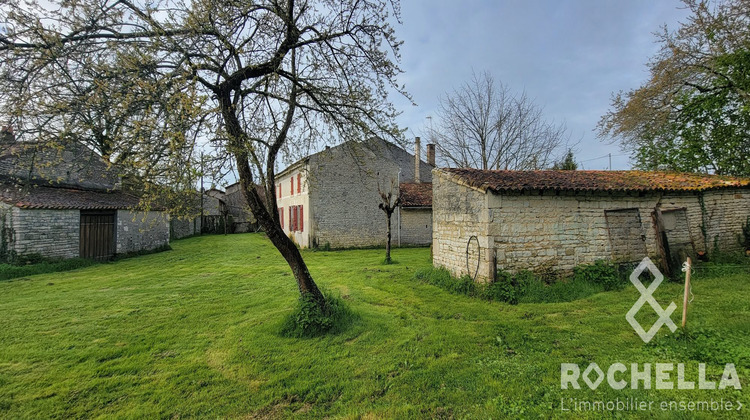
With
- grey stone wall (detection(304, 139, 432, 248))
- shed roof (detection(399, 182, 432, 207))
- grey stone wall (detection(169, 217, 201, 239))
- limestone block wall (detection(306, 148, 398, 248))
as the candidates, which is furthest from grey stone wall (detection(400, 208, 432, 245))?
grey stone wall (detection(169, 217, 201, 239))

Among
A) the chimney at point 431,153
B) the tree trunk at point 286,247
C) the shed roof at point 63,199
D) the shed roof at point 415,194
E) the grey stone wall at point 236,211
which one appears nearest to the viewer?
the tree trunk at point 286,247

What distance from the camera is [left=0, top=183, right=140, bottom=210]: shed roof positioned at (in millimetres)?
11062

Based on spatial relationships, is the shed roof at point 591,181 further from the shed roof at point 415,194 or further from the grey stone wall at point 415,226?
the grey stone wall at point 415,226

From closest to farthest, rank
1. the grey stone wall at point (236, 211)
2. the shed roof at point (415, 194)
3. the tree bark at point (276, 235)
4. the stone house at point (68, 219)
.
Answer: the tree bark at point (276, 235)
the stone house at point (68, 219)
the shed roof at point (415, 194)
the grey stone wall at point (236, 211)

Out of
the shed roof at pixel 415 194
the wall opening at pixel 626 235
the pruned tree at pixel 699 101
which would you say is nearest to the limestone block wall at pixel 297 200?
the shed roof at pixel 415 194

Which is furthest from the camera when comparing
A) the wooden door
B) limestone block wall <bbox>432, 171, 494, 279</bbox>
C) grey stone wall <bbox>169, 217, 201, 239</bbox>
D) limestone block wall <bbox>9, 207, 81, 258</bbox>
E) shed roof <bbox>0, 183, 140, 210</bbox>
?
grey stone wall <bbox>169, 217, 201, 239</bbox>

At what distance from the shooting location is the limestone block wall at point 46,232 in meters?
10.9

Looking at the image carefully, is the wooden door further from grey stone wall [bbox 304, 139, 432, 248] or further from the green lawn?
grey stone wall [bbox 304, 139, 432, 248]

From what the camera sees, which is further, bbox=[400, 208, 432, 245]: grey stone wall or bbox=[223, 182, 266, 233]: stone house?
bbox=[223, 182, 266, 233]: stone house

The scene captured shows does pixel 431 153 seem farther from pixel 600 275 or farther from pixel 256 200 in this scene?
pixel 256 200

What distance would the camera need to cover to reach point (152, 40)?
13.2 feet

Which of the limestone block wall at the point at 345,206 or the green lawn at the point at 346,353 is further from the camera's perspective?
the limestone block wall at the point at 345,206

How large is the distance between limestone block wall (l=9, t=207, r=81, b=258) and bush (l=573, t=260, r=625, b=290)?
693 inches

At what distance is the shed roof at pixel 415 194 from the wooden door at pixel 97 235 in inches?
555
